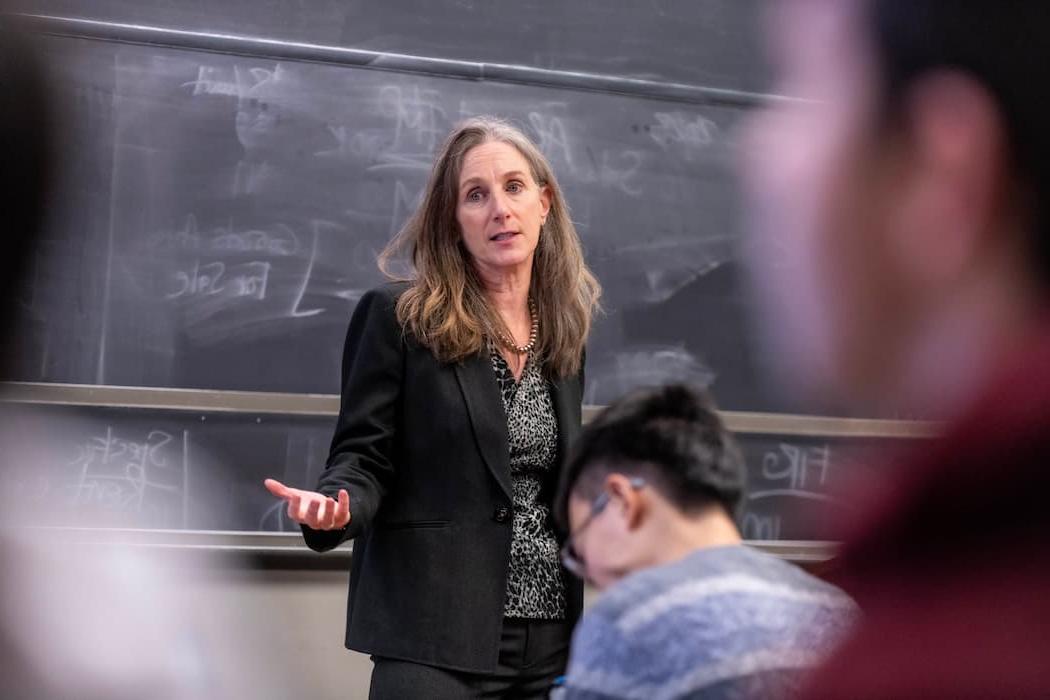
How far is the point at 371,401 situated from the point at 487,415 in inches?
8.5

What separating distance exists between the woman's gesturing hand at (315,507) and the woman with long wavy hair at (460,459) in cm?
2

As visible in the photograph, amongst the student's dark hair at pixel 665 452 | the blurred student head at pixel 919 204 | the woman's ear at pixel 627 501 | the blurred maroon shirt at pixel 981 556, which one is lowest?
the woman's ear at pixel 627 501

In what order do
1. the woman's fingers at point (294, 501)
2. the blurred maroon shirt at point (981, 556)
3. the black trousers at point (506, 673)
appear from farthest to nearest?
the black trousers at point (506, 673) → the woman's fingers at point (294, 501) → the blurred maroon shirt at point (981, 556)

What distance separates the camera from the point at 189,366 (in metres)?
3.77

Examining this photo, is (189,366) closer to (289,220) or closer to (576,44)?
(289,220)

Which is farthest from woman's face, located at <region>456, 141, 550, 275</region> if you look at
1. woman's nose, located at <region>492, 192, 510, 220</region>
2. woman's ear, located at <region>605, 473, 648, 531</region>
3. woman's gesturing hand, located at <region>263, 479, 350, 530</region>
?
woman's ear, located at <region>605, 473, 648, 531</region>

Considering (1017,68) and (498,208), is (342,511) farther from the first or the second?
(1017,68)

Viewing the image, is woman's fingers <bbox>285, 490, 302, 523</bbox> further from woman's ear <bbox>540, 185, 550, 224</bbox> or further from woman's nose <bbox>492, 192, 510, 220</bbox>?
woman's ear <bbox>540, 185, 550, 224</bbox>

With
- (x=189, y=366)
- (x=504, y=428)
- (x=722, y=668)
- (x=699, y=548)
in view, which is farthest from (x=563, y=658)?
(x=189, y=366)

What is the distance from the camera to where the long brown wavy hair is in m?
2.54

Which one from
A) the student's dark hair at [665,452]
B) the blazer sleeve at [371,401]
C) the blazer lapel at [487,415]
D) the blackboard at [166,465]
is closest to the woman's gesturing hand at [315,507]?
the blazer sleeve at [371,401]

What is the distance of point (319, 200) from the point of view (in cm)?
391

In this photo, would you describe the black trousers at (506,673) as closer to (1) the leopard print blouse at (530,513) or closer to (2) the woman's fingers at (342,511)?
(1) the leopard print blouse at (530,513)

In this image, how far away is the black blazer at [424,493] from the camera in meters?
2.41
